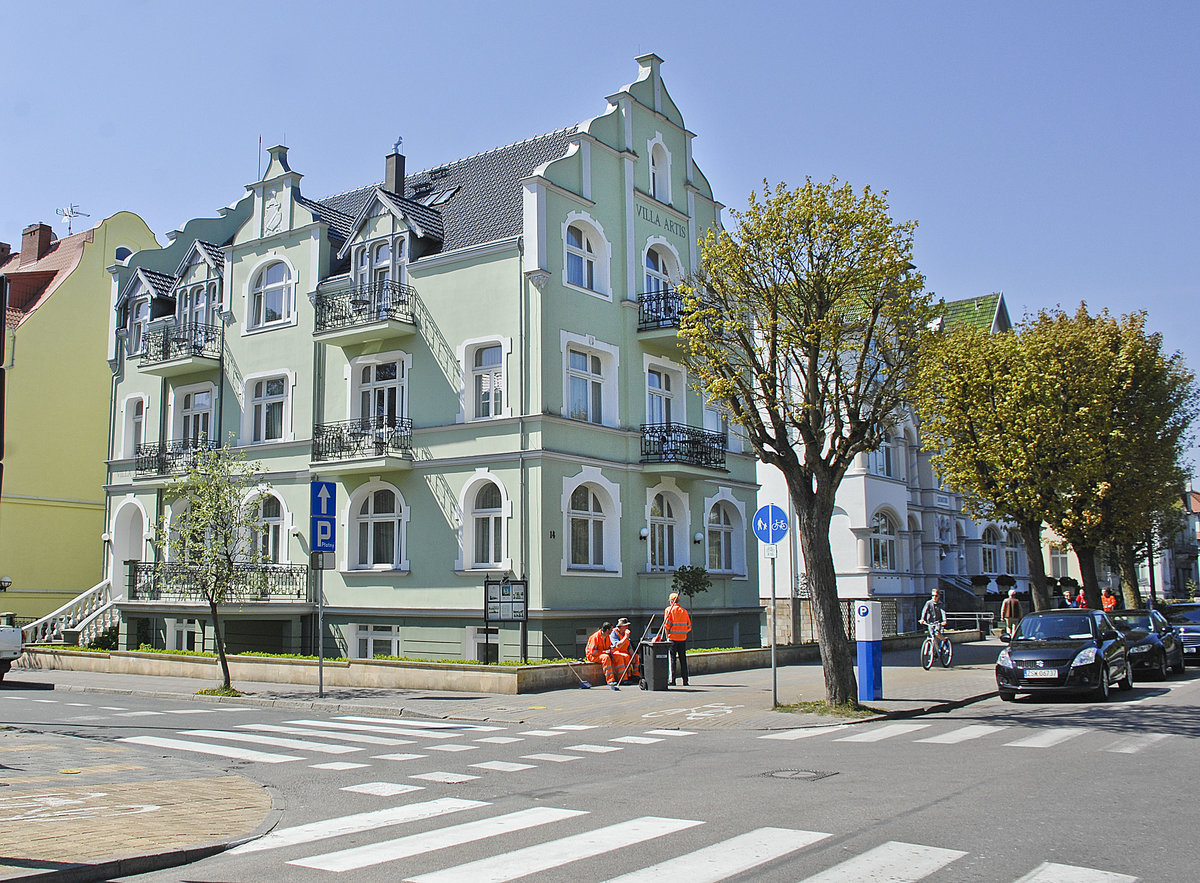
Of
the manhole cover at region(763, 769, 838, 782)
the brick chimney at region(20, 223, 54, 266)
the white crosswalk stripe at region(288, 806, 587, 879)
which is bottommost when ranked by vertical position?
the manhole cover at region(763, 769, 838, 782)

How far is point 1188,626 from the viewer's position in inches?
1044

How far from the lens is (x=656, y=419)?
2886 centimetres

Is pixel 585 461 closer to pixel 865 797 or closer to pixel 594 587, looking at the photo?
pixel 594 587

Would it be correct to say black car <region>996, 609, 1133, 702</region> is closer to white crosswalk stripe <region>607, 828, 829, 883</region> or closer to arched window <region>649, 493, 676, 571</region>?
arched window <region>649, 493, 676, 571</region>

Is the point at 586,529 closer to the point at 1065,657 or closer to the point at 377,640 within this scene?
the point at 377,640

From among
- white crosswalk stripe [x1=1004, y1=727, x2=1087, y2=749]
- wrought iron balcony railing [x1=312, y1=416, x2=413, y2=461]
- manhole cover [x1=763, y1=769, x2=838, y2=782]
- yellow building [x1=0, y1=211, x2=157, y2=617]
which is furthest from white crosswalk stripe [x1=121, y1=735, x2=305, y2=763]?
yellow building [x1=0, y1=211, x2=157, y2=617]

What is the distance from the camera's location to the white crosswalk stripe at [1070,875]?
6.37m

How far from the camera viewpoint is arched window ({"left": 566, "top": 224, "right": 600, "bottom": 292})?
26484 millimetres

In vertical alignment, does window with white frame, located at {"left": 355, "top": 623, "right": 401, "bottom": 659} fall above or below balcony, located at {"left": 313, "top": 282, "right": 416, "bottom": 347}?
below

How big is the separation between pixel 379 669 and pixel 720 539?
1227 cm

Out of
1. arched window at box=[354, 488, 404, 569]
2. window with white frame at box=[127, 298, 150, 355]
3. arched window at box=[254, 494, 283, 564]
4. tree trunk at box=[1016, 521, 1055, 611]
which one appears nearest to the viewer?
arched window at box=[354, 488, 404, 569]

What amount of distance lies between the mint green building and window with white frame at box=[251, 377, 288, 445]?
7cm

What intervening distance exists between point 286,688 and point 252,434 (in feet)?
36.9

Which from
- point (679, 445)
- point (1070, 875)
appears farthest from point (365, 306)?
point (1070, 875)
